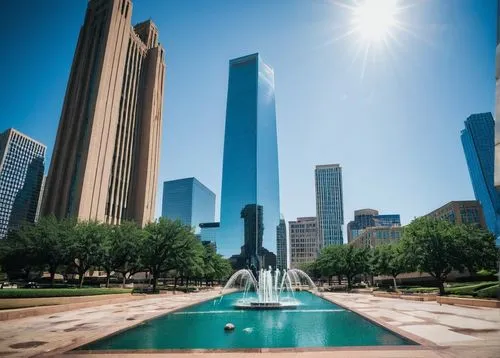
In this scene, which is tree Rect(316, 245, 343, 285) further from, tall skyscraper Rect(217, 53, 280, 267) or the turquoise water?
tall skyscraper Rect(217, 53, 280, 267)

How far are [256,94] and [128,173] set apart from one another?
4442 inches

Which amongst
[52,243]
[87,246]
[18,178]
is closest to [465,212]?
[87,246]

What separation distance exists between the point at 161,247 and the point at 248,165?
431ft

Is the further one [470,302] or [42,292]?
[42,292]

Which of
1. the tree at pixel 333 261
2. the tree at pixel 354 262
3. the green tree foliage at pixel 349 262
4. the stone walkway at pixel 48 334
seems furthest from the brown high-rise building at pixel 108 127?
the stone walkway at pixel 48 334

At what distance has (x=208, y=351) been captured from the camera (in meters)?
10.4

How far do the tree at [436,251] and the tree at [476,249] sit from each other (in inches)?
20.7

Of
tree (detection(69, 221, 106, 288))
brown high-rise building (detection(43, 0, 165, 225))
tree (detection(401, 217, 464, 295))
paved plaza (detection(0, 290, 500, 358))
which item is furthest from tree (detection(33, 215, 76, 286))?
tree (detection(401, 217, 464, 295))

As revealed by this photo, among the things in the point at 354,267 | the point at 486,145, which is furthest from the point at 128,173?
the point at 486,145

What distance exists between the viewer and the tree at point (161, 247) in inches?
1860

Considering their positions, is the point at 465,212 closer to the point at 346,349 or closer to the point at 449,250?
the point at 449,250

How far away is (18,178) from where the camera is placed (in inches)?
6024

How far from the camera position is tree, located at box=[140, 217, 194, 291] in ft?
155

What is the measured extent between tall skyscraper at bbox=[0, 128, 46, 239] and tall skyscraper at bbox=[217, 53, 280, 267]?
98.7m
